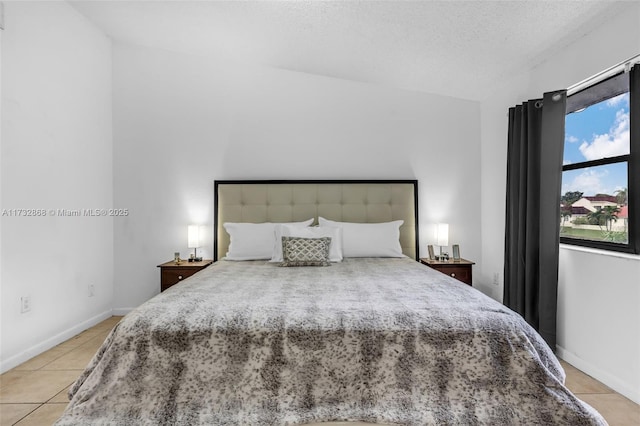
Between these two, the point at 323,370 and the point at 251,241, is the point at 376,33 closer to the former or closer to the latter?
the point at 251,241

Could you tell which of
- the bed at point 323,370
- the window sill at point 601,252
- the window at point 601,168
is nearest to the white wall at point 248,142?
the window at point 601,168

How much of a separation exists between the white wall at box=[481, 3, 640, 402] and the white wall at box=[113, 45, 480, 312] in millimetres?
1100

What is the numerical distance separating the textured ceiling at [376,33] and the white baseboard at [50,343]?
2831 mm

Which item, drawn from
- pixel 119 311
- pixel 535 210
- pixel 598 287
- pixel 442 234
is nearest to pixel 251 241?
pixel 119 311

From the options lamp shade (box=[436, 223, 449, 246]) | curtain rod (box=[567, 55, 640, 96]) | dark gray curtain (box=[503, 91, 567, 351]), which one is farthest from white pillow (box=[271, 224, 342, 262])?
curtain rod (box=[567, 55, 640, 96])

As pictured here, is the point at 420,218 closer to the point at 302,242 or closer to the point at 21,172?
the point at 302,242

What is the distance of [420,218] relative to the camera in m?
4.13

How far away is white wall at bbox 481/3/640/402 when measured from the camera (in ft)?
7.41

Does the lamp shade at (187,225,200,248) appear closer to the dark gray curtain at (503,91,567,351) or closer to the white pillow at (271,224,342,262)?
the white pillow at (271,224,342,262)

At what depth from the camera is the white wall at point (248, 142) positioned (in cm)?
406

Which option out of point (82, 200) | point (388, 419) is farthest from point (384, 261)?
point (82, 200)

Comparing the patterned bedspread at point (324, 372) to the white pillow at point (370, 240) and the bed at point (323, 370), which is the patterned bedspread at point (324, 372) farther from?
the white pillow at point (370, 240)

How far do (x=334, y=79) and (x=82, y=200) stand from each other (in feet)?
9.08

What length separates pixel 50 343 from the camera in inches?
122
